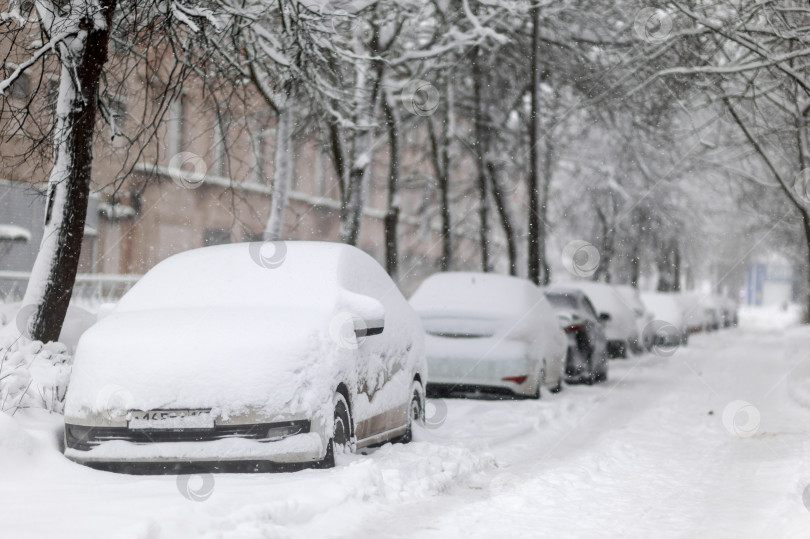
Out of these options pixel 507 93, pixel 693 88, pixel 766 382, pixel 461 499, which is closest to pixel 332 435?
pixel 461 499

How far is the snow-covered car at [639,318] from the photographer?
24.5 m

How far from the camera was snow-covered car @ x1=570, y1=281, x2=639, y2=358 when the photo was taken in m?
21.8

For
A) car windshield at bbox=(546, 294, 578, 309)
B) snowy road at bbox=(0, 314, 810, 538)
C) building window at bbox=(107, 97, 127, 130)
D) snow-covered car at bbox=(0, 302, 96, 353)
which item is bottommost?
snowy road at bbox=(0, 314, 810, 538)

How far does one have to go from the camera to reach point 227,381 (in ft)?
19.7

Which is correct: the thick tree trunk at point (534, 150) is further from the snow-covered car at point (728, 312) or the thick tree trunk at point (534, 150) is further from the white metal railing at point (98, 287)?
the snow-covered car at point (728, 312)

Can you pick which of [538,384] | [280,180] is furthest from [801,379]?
[280,180]

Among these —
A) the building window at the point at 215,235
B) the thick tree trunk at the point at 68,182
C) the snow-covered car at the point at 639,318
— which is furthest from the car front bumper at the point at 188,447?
the building window at the point at 215,235

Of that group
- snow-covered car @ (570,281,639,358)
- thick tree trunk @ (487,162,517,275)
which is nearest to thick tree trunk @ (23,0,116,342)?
snow-covered car @ (570,281,639,358)

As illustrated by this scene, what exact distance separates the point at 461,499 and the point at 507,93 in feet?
59.6

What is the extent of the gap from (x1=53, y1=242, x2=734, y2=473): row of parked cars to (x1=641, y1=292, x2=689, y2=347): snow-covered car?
2136cm

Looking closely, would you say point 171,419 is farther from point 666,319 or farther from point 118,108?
point 666,319

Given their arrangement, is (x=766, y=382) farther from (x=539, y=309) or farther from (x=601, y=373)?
(x=539, y=309)

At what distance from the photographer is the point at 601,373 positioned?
1644 centimetres

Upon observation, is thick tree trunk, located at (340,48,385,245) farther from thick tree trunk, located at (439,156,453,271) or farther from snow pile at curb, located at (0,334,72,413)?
→ snow pile at curb, located at (0,334,72,413)
